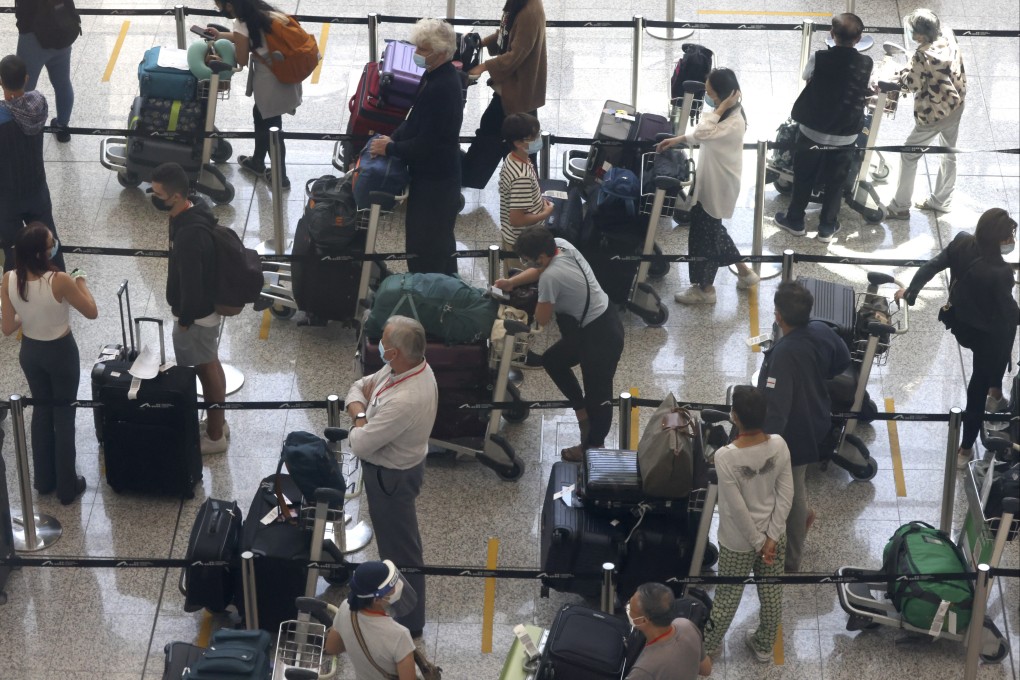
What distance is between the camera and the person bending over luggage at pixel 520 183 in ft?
32.9

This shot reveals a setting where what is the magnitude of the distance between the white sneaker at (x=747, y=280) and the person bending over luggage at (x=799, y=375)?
110 inches

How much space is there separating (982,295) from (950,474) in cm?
114

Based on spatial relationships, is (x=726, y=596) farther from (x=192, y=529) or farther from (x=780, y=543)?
(x=192, y=529)

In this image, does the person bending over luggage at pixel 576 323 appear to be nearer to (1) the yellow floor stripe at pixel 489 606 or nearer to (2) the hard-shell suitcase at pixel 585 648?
(1) the yellow floor stripe at pixel 489 606

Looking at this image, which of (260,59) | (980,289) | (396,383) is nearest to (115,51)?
(260,59)

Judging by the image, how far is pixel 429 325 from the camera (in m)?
9.31

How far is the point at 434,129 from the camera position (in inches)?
389

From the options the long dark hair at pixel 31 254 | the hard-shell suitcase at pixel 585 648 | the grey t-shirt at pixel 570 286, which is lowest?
the hard-shell suitcase at pixel 585 648

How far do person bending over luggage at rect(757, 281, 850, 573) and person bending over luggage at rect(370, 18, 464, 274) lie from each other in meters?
2.60

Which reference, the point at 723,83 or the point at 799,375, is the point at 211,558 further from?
the point at 723,83

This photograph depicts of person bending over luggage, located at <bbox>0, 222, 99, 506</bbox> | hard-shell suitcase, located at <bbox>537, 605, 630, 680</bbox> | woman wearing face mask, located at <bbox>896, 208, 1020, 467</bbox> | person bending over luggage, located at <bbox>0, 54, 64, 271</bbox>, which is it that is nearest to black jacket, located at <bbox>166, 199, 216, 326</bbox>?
person bending over luggage, located at <bbox>0, 222, 99, 506</bbox>

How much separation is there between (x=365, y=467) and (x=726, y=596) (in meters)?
2.09

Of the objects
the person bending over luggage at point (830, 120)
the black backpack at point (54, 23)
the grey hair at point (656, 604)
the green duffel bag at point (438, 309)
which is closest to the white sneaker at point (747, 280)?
the person bending over luggage at point (830, 120)

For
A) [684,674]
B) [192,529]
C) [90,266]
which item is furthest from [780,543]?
[90,266]
